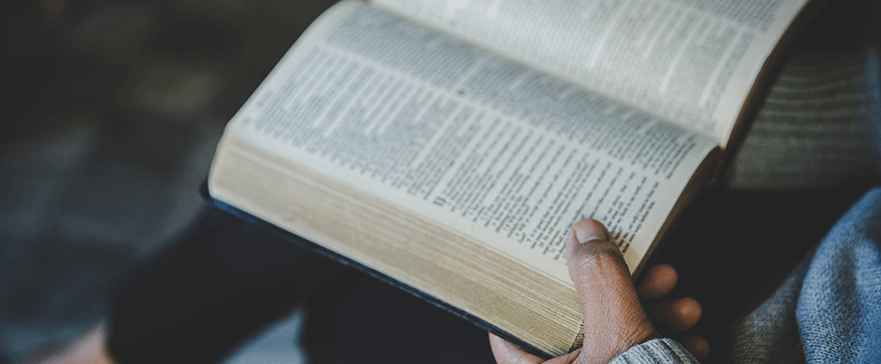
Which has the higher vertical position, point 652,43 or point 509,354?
point 652,43

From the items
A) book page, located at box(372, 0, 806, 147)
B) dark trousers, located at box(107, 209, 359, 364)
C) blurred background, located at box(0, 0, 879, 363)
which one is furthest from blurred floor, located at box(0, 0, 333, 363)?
book page, located at box(372, 0, 806, 147)

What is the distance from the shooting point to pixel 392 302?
67 cm

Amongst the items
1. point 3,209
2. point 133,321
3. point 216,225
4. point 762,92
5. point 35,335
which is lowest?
point 35,335

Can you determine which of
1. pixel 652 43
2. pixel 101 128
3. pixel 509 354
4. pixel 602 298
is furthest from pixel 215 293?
pixel 101 128

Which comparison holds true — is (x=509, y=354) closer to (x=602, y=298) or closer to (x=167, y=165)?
(x=602, y=298)

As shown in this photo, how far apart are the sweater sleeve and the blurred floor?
99 cm

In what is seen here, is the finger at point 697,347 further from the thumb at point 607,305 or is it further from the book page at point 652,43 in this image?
the book page at point 652,43

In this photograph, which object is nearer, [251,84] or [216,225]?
[216,225]

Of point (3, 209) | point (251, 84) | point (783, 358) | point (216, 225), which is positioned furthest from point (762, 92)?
point (3, 209)

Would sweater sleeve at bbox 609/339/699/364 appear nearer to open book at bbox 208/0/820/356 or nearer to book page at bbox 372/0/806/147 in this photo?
open book at bbox 208/0/820/356

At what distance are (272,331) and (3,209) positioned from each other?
2.11 feet

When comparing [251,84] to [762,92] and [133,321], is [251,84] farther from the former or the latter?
[762,92]

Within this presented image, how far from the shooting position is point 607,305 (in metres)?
0.46

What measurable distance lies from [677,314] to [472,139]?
0.27 m
